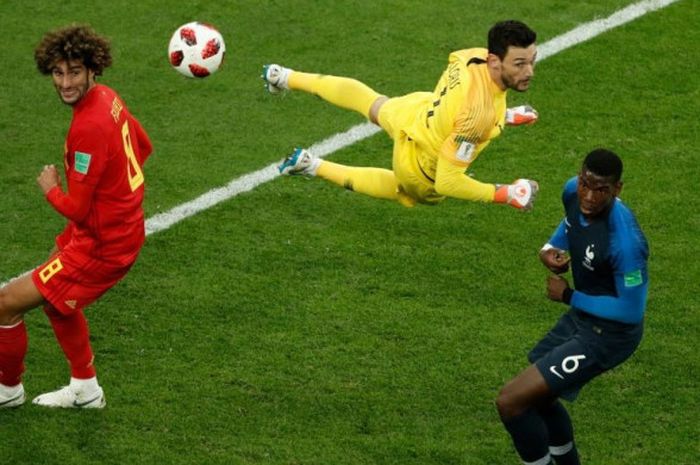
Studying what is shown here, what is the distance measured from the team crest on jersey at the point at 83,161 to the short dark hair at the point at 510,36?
9.11ft

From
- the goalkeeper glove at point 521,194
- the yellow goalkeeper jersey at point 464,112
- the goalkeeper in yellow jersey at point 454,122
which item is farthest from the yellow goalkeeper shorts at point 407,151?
the goalkeeper glove at point 521,194

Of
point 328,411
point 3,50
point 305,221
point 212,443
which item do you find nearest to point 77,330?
point 212,443

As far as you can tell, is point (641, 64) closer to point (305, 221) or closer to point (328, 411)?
point (305, 221)

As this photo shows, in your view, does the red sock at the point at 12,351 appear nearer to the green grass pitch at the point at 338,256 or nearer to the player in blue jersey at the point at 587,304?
the green grass pitch at the point at 338,256

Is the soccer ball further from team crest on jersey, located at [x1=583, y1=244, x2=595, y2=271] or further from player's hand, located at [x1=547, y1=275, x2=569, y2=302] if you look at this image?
team crest on jersey, located at [x1=583, y1=244, x2=595, y2=271]

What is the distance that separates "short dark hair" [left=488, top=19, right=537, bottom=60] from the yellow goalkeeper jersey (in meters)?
0.22

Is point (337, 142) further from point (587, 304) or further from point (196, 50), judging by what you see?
point (587, 304)

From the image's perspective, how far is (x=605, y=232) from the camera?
26.7 ft

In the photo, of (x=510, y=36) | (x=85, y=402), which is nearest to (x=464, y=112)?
(x=510, y=36)

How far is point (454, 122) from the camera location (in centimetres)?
960

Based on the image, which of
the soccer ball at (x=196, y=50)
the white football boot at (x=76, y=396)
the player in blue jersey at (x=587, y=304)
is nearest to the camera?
the player in blue jersey at (x=587, y=304)

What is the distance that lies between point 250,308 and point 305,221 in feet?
4.51

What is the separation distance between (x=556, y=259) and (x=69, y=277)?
2.85 m

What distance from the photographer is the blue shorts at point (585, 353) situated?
8211mm
